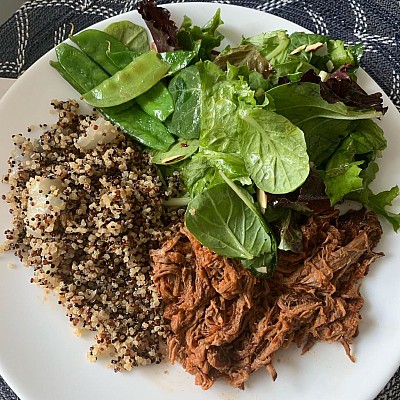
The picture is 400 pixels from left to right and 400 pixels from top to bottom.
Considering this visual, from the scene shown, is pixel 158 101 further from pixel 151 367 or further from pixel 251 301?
pixel 151 367

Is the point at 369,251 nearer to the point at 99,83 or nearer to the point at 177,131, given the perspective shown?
the point at 177,131

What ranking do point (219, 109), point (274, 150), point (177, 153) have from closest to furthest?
point (274, 150)
point (219, 109)
point (177, 153)

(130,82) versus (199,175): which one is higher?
(130,82)

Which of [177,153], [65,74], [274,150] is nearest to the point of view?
[274,150]

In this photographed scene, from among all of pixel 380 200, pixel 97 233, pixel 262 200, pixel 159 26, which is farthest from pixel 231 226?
pixel 159 26

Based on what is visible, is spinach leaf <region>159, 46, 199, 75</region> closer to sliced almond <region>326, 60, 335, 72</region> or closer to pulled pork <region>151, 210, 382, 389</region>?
sliced almond <region>326, 60, 335, 72</region>

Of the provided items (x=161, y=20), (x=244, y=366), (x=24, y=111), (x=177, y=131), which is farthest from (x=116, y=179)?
(x=244, y=366)

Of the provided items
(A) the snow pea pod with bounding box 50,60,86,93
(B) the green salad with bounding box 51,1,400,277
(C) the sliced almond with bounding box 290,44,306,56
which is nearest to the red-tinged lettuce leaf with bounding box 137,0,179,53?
(B) the green salad with bounding box 51,1,400,277
